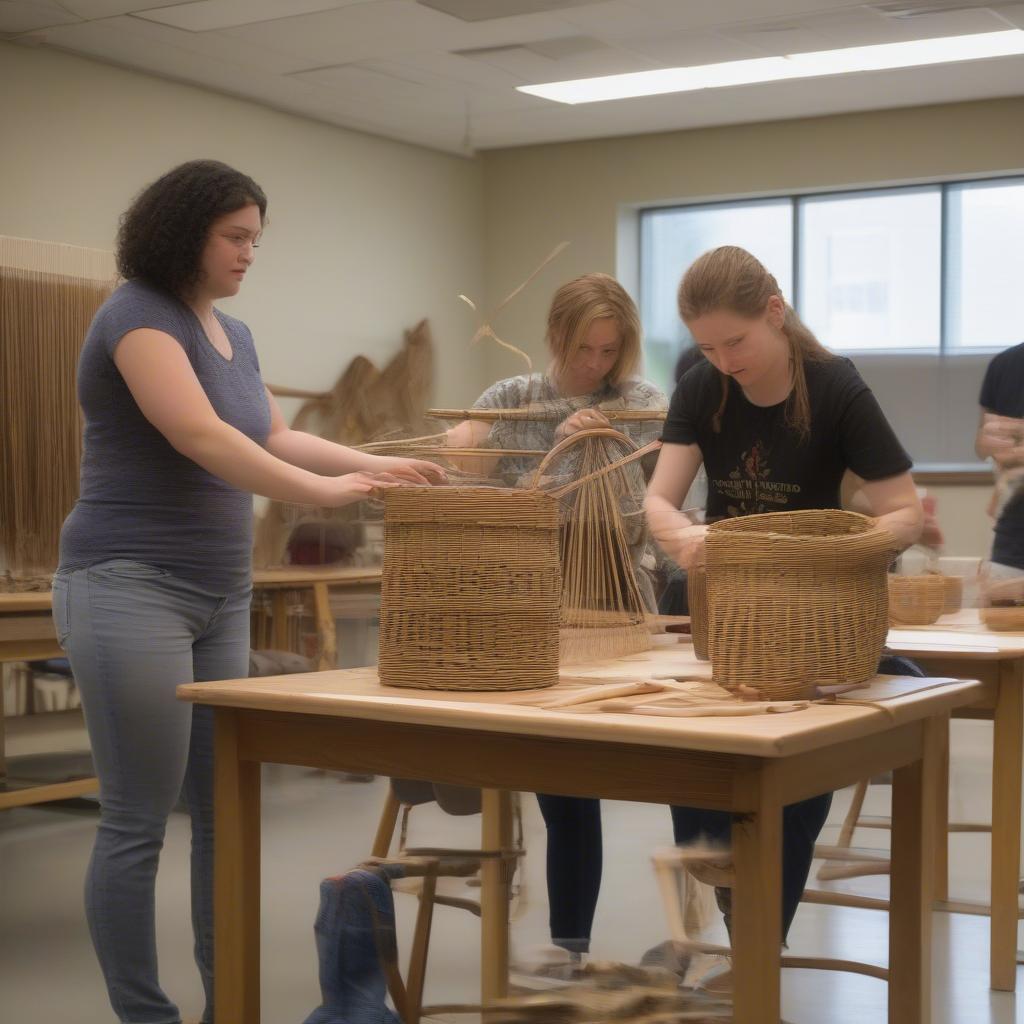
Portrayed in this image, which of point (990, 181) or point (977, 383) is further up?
point (990, 181)

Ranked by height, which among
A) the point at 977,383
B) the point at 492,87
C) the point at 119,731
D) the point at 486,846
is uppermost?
the point at 492,87

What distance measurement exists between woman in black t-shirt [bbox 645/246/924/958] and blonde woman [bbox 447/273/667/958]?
216 millimetres

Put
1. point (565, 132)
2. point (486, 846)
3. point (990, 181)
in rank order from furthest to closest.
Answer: point (565, 132) → point (990, 181) → point (486, 846)

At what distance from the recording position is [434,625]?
6.28 feet

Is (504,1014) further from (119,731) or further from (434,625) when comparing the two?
(119,731)

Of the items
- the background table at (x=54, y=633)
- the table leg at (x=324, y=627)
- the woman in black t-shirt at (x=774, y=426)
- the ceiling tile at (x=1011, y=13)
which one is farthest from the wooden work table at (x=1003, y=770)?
the ceiling tile at (x=1011, y=13)

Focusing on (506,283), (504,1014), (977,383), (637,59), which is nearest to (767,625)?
(504,1014)

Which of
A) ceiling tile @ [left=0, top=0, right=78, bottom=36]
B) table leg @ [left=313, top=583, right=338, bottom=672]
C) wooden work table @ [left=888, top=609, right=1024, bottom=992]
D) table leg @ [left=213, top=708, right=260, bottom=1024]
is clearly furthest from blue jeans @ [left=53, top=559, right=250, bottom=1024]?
ceiling tile @ [left=0, top=0, right=78, bottom=36]

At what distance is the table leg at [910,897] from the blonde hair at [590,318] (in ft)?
3.14

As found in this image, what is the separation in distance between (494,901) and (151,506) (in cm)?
105

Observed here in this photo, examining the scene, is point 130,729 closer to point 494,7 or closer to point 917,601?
point 917,601

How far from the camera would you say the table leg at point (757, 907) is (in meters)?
1.58

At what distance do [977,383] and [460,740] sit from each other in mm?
5724

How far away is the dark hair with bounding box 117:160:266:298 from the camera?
214cm
